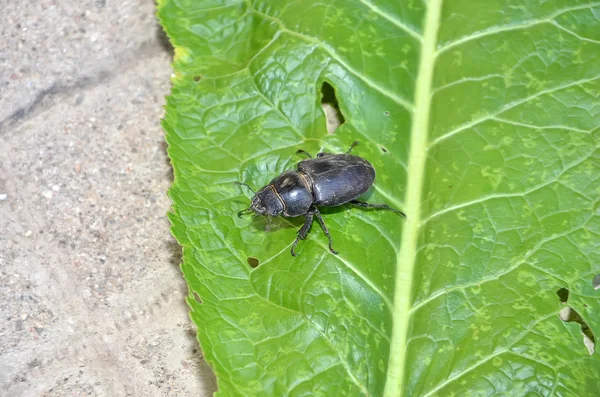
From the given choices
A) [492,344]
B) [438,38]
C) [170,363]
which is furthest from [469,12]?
[170,363]

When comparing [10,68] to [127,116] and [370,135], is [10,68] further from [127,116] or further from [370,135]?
[370,135]

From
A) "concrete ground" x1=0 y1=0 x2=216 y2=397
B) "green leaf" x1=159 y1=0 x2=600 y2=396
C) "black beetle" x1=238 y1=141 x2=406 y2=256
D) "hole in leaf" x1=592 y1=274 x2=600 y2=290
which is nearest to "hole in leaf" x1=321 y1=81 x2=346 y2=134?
"green leaf" x1=159 y1=0 x2=600 y2=396

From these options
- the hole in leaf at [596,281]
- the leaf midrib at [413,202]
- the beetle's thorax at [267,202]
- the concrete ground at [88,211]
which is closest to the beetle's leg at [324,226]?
the beetle's thorax at [267,202]

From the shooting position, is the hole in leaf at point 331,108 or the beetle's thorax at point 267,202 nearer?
the beetle's thorax at point 267,202

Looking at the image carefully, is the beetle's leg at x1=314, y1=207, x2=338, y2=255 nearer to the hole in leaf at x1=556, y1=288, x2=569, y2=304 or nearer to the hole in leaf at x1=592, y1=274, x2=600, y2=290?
the hole in leaf at x1=556, y1=288, x2=569, y2=304

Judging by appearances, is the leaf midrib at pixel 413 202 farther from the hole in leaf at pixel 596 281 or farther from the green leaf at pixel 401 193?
the hole in leaf at pixel 596 281

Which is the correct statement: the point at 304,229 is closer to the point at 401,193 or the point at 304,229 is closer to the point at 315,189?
the point at 315,189

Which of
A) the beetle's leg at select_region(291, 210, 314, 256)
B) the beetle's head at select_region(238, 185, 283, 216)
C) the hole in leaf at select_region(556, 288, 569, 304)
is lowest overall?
the beetle's leg at select_region(291, 210, 314, 256)
